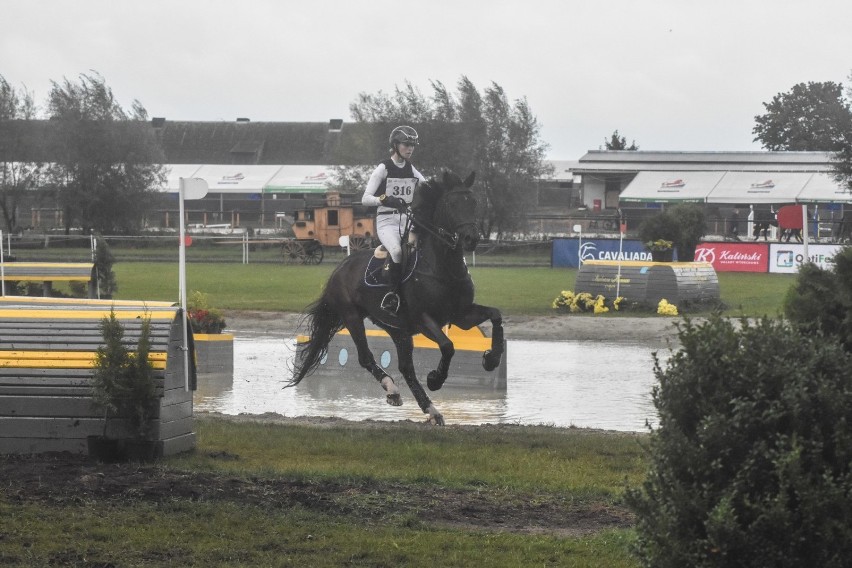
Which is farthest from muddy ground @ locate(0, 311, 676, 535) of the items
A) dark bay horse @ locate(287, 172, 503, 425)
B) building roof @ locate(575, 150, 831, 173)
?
building roof @ locate(575, 150, 831, 173)

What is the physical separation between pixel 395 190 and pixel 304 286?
2272cm

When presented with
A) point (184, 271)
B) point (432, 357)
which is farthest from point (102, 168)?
point (184, 271)

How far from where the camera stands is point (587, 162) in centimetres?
7512

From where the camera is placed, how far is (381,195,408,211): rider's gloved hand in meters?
11.7

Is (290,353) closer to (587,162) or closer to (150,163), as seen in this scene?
(150,163)

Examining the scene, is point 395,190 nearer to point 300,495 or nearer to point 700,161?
point 300,495

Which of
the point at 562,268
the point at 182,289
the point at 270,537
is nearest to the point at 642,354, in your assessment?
the point at 182,289

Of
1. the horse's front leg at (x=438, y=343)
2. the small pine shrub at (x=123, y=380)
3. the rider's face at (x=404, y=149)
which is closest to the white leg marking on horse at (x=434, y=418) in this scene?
the horse's front leg at (x=438, y=343)

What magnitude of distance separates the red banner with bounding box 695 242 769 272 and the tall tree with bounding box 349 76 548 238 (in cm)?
1793

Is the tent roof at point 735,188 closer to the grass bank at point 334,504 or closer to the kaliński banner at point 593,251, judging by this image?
the kaliński banner at point 593,251

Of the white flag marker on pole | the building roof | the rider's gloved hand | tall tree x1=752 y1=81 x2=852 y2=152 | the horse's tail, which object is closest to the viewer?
the white flag marker on pole

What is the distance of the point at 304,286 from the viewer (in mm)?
34531

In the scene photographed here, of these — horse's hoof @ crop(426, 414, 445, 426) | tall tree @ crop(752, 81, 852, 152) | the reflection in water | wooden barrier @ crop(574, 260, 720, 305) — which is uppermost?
tall tree @ crop(752, 81, 852, 152)

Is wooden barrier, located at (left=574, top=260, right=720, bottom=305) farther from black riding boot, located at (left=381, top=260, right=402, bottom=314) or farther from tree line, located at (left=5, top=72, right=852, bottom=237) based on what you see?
tree line, located at (left=5, top=72, right=852, bottom=237)
